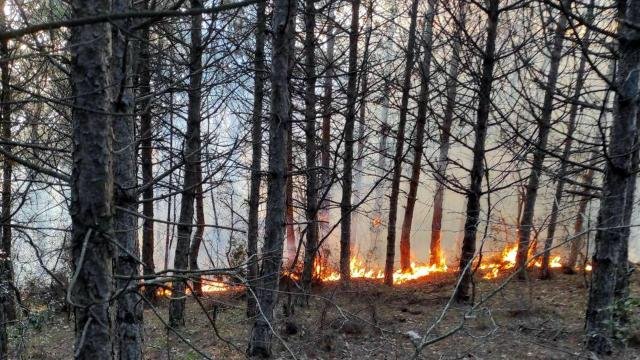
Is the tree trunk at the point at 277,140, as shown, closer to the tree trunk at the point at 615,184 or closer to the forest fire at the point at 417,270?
the tree trunk at the point at 615,184

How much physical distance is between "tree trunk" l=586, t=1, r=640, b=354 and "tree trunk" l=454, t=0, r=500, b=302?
262cm

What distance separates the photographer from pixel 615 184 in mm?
4828

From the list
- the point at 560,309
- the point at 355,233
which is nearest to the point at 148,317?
the point at 560,309

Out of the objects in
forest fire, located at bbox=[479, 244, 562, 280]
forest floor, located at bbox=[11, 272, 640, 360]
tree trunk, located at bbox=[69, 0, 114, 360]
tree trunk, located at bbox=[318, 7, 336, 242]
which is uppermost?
tree trunk, located at bbox=[318, 7, 336, 242]

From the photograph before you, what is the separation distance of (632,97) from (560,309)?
5.94m

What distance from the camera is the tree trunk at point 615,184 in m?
4.61

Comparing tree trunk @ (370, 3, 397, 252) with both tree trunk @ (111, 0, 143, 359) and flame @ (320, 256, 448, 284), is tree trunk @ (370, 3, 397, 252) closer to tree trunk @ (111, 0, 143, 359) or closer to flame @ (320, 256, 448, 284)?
flame @ (320, 256, 448, 284)

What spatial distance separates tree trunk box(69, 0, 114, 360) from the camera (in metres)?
2.18

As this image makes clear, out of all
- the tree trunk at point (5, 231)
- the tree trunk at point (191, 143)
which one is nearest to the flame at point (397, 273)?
the tree trunk at point (191, 143)

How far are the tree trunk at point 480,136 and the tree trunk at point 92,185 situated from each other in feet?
21.6

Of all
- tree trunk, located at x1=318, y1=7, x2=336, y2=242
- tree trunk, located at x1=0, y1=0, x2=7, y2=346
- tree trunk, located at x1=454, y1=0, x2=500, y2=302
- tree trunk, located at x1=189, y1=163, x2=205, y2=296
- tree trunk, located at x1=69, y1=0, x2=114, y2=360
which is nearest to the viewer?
tree trunk, located at x1=69, y1=0, x2=114, y2=360

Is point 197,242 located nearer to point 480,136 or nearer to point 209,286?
point 209,286

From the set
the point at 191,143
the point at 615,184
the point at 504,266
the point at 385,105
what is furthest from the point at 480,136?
the point at 504,266

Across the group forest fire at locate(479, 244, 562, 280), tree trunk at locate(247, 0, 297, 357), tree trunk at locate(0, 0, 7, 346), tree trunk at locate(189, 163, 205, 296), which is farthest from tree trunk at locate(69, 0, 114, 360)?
forest fire at locate(479, 244, 562, 280)
